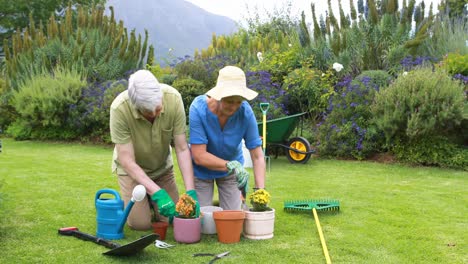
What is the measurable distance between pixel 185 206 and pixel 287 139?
3.82m

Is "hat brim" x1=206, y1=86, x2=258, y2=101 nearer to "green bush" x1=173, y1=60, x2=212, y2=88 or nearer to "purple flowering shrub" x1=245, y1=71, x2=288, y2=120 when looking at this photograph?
"purple flowering shrub" x1=245, y1=71, x2=288, y2=120

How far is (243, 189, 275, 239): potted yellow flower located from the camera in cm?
323

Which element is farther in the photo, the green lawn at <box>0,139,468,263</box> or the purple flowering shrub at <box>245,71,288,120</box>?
the purple flowering shrub at <box>245,71,288,120</box>

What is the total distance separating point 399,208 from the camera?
4.22 metres

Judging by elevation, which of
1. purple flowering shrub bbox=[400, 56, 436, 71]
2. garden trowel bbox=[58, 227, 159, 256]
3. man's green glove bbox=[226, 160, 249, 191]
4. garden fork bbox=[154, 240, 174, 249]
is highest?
purple flowering shrub bbox=[400, 56, 436, 71]

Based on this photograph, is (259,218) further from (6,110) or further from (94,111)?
(6,110)

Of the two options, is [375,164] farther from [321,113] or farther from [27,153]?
[27,153]

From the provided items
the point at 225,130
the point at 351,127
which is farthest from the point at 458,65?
the point at 225,130

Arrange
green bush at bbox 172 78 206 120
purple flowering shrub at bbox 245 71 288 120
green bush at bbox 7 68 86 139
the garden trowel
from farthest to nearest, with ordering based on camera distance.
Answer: green bush at bbox 7 68 86 139, green bush at bbox 172 78 206 120, purple flowering shrub at bbox 245 71 288 120, the garden trowel

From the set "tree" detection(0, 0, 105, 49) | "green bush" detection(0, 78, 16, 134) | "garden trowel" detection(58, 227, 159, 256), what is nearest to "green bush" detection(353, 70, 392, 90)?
"garden trowel" detection(58, 227, 159, 256)

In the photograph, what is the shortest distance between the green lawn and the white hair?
84cm

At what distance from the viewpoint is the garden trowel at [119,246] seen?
2754 mm

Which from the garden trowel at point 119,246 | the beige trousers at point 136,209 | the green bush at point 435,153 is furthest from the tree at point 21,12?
the garden trowel at point 119,246

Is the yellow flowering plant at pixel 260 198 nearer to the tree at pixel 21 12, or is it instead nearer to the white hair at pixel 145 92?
the white hair at pixel 145 92
